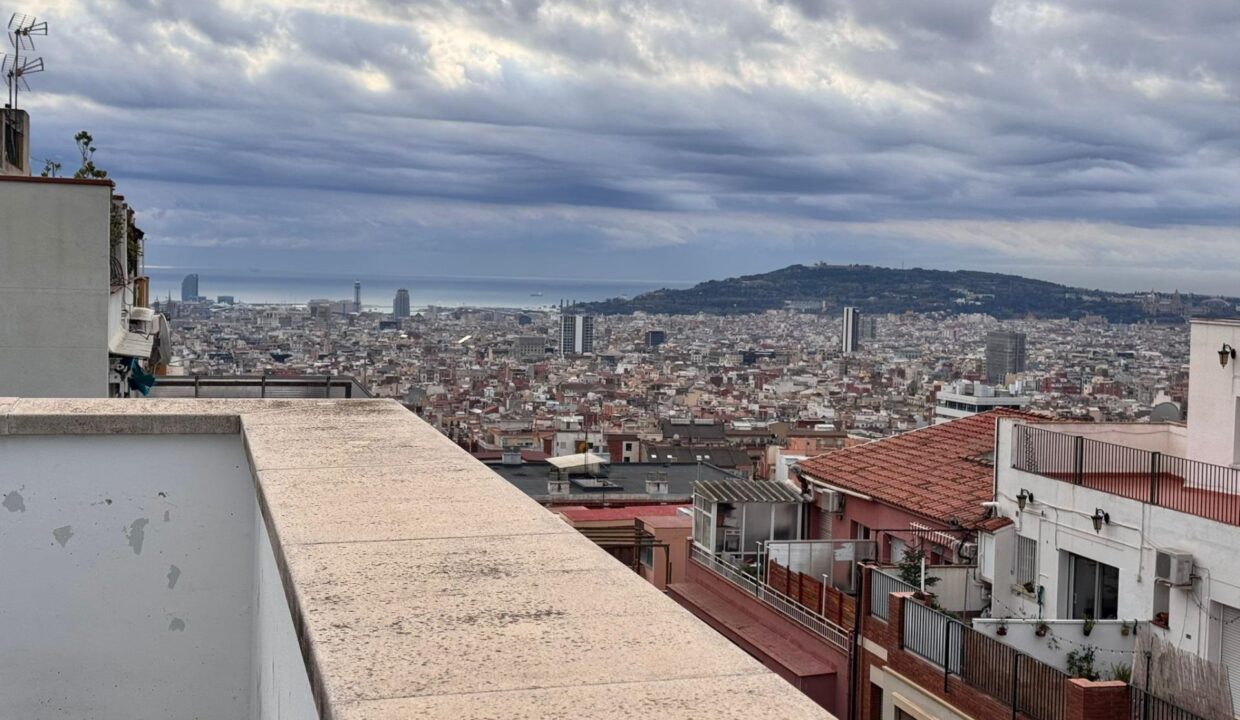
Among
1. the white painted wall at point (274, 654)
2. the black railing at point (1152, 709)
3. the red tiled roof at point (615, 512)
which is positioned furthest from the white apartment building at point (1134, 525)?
the red tiled roof at point (615, 512)

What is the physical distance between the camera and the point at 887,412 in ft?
305

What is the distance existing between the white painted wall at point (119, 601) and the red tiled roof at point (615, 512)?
74.4 feet

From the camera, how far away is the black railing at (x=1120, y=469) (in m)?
12.5

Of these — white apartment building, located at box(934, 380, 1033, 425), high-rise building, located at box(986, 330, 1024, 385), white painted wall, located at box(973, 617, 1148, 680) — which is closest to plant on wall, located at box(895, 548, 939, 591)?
white painted wall, located at box(973, 617, 1148, 680)

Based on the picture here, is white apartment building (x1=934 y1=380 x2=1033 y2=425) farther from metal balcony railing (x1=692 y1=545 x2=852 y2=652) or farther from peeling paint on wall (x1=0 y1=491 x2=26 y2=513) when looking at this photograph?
peeling paint on wall (x1=0 y1=491 x2=26 y2=513)

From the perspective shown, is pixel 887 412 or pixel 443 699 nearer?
pixel 443 699

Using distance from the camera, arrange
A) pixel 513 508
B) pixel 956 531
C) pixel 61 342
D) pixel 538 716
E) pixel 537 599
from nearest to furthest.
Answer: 1. pixel 538 716
2. pixel 537 599
3. pixel 513 508
4. pixel 61 342
5. pixel 956 531

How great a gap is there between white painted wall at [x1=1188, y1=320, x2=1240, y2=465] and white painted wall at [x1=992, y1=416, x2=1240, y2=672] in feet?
0.68

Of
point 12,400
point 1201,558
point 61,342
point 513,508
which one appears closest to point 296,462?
point 513,508

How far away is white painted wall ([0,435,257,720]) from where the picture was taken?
3.18 meters

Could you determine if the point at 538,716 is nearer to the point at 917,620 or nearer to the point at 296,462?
the point at 296,462

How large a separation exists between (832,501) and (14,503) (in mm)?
15421

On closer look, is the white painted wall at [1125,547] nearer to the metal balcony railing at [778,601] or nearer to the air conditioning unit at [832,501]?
the metal balcony railing at [778,601]

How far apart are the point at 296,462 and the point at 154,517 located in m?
0.49
